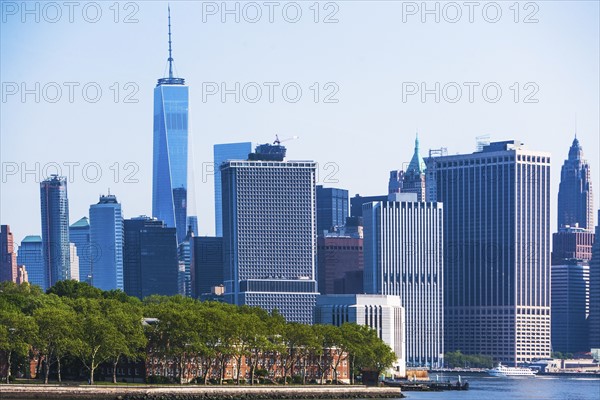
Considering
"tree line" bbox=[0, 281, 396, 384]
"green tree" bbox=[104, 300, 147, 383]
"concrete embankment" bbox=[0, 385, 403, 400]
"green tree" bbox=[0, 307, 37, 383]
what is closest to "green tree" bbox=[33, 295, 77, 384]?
"tree line" bbox=[0, 281, 396, 384]

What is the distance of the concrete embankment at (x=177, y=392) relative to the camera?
467ft

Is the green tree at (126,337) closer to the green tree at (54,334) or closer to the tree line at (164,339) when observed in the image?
the tree line at (164,339)

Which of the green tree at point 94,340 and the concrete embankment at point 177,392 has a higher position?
the green tree at point 94,340

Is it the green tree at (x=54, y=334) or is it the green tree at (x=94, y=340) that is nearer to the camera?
the green tree at (x=54, y=334)

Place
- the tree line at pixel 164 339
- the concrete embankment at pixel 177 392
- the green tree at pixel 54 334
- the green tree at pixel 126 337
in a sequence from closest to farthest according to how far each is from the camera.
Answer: the concrete embankment at pixel 177 392
the green tree at pixel 54 334
the tree line at pixel 164 339
the green tree at pixel 126 337

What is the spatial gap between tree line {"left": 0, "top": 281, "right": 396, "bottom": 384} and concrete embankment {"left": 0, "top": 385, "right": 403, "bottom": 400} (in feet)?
17.4

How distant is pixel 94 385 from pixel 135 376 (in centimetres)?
1290

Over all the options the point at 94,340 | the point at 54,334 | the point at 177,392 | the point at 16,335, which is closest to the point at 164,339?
the point at 94,340

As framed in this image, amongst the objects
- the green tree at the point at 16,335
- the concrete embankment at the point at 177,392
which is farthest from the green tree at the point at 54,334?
the concrete embankment at the point at 177,392

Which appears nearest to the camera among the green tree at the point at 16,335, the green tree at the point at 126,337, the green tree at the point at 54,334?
the green tree at the point at 16,335

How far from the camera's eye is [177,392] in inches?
5910

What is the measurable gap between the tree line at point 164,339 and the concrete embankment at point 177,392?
5.31m

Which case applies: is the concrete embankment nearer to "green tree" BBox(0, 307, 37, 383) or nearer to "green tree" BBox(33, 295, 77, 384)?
"green tree" BBox(33, 295, 77, 384)

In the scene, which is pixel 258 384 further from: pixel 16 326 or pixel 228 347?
pixel 16 326
